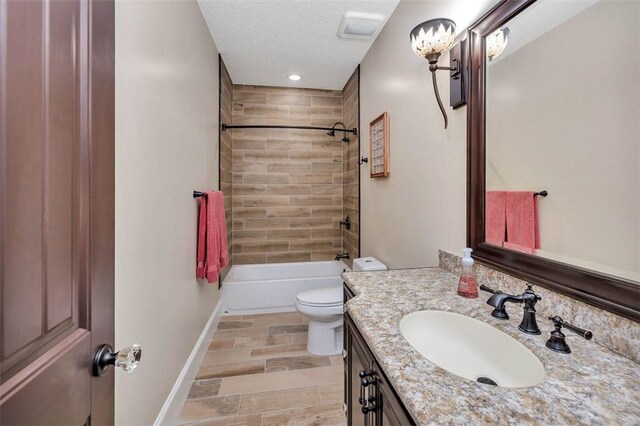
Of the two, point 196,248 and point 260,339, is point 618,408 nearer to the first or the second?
point 196,248

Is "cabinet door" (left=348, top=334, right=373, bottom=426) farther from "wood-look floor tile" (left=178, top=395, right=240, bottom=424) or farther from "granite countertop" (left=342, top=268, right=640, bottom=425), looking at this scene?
"wood-look floor tile" (left=178, top=395, right=240, bottom=424)

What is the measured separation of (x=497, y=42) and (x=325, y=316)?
1.93 m

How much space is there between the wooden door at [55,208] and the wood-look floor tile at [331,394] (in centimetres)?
138

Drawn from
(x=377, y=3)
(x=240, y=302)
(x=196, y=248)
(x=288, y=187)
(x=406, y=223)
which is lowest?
(x=240, y=302)

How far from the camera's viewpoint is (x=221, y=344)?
2.38 m

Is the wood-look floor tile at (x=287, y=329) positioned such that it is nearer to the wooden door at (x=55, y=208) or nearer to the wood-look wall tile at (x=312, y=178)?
the wood-look wall tile at (x=312, y=178)

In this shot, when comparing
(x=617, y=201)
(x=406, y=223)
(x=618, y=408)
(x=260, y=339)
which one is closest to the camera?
(x=618, y=408)

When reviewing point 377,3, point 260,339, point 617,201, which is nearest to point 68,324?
point 617,201

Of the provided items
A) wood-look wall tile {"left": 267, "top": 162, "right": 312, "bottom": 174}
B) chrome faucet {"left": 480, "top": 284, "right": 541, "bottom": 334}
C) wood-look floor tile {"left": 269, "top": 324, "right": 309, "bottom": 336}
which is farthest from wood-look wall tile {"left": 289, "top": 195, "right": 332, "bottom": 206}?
chrome faucet {"left": 480, "top": 284, "right": 541, "bottom": 334}

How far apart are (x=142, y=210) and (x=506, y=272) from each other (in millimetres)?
1500

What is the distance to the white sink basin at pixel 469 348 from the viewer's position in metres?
0.76

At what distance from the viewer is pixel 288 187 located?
3492 mm

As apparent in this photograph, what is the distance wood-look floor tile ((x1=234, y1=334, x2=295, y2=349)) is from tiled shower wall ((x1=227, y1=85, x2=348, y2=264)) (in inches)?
44.0

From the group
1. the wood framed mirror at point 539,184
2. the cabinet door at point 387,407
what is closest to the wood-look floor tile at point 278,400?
the cabinet door at point 387,407
